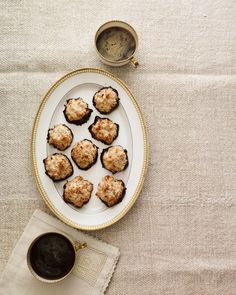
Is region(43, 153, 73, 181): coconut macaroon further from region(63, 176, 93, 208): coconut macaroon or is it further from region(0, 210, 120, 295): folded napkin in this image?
region(0, 210, 120, 295): folded napkin

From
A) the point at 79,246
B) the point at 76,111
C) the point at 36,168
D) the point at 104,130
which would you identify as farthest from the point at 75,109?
the point at 79,246

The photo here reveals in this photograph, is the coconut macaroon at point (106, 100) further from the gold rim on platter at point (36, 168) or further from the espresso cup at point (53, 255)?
the espresso cup at point (53, 255)

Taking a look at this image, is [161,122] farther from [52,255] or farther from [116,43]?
[52,255]

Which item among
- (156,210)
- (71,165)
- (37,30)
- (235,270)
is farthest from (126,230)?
(37,30)

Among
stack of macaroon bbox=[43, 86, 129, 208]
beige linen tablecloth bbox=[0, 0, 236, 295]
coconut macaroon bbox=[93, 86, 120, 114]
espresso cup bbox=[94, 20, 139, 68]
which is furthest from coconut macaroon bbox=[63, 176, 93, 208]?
espresso cup bbox=[94, 20, 139, 68]

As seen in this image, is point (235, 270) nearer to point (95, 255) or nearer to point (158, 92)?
point (95, 255)

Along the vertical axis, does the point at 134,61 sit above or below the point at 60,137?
above
